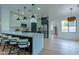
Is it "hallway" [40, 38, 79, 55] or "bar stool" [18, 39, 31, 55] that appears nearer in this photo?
"hallway" [40, 38, 79, 55]

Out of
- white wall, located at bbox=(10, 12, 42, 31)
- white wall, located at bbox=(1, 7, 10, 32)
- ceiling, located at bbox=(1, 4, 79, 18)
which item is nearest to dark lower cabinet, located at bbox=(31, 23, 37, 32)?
white wall, located at bbox=(10, 12, 42, 31)

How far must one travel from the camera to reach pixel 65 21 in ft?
11.2

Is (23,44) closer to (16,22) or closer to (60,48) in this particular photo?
(16,22)

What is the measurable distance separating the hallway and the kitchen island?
0.13 meters

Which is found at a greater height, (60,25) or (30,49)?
(60,25)

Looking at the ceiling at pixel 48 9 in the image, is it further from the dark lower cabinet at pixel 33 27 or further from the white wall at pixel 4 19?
the dark lower cabinet at pixel 33 27

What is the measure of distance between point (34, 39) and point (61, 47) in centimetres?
73

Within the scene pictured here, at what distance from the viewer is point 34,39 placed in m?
3.42

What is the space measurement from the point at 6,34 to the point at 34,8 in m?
0.97

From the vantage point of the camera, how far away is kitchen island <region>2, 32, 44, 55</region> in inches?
131

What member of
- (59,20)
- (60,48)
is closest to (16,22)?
(59,20)

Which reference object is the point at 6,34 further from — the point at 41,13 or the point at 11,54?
the point at 41,13

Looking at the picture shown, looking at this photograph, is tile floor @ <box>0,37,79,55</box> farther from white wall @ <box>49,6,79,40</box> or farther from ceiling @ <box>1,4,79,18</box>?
ceiling @ <box>1,4,79,18</box>
